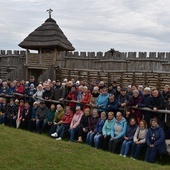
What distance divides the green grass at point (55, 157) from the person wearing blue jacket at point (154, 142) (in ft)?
1.43

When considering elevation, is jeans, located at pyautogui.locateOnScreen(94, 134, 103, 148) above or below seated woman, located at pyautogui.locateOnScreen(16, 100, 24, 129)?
below

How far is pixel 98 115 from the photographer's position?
10492mm

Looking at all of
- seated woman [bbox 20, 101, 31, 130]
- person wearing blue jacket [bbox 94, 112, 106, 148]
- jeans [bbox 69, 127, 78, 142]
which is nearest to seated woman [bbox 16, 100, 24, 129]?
seated woman [bbox 20, 101, 31, 130]

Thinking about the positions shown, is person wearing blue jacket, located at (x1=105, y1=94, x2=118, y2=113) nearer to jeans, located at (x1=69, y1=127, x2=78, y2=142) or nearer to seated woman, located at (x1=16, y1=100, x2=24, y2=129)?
jeans, located at (x1=69, y1=127, x2=78, y2=142)

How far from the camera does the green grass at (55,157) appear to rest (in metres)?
7.68

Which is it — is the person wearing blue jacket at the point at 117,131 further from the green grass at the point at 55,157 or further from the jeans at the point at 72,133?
the jeans at the point at 72,133

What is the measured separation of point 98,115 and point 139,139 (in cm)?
187

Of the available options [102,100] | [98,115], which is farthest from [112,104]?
[98,115]

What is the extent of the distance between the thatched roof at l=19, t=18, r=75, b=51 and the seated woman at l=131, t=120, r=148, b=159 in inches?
609

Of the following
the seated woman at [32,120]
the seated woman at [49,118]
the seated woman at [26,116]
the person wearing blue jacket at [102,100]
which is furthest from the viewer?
the seated woman at [26,116]

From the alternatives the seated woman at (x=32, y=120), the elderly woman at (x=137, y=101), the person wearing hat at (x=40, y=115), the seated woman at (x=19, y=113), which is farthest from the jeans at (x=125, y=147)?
the seated woman at (x=19, y=113)

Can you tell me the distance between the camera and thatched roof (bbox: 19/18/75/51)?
24.0m

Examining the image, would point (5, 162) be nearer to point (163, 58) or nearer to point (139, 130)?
point (139, 130)

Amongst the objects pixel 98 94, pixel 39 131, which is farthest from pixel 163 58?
pixel 39 131
